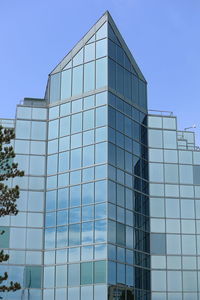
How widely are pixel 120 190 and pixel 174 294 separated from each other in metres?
8.78

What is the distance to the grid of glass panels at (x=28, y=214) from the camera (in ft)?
133

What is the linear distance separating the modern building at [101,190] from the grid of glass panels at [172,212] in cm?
8

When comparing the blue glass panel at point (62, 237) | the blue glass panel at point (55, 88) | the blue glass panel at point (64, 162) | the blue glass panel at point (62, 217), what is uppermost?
the blue glass panel at point (55, 88)

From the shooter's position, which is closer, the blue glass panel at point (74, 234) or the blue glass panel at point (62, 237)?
the blue glass panel at point (74, 234)

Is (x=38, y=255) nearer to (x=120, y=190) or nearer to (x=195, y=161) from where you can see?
(x=120, y=190)

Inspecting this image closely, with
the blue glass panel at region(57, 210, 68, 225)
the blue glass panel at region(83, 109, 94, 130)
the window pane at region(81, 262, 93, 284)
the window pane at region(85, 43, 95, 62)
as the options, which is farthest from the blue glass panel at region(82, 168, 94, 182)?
the window pane at region(85, 43, 95, 62)

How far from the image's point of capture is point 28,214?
4228 centimetres

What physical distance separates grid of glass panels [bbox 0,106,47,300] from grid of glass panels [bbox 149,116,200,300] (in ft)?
28.4

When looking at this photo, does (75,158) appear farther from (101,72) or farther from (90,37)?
(90,37)

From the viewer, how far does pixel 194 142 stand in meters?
48.3

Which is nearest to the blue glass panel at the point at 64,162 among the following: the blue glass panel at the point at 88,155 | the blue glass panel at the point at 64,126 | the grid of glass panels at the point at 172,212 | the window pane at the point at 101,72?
the blue glass panel at the point at 88,155

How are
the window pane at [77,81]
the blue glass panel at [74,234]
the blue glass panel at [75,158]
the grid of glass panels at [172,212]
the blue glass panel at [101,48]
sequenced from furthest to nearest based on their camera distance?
1. the window pane at [77,81]
2. the blue glass panel at [101,48]
3. the grid of glass panels at [172,212]
4. the blue glass panel at [75,158]
5. the blue glass panel at [74,234]

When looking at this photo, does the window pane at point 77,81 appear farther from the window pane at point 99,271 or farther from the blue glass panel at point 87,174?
the window pane at point 99,271

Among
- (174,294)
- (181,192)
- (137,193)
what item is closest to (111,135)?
(137,193)
